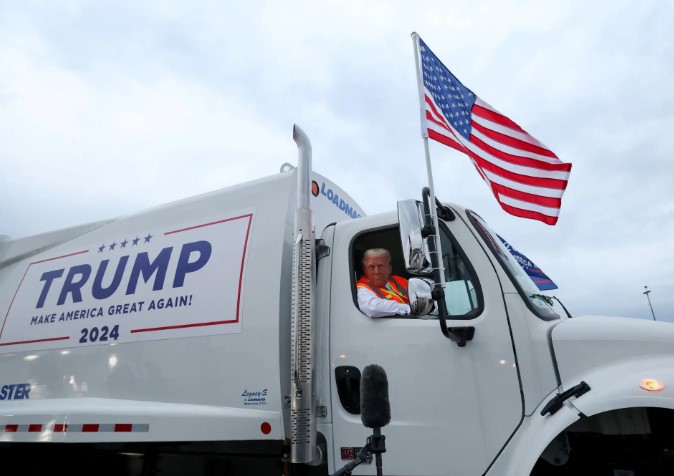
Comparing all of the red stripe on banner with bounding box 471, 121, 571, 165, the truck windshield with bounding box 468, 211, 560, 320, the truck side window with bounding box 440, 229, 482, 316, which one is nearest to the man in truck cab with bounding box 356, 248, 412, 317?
the truck side window with bounding box 440, 229, 482, 316

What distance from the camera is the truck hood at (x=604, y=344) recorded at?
92.7 inches

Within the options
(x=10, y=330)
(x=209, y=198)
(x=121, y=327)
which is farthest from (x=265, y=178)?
(x=10, y=330)

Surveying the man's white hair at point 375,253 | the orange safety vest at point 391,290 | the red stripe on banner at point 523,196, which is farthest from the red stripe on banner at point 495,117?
the orange safety vest at point 391,290

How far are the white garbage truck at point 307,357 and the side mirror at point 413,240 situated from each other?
1cm

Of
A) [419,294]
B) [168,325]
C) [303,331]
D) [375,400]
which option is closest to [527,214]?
[419,294]

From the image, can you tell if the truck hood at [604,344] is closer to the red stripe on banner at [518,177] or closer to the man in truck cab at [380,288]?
the man in truck cab at [380,288]

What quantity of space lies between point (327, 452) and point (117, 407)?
1.56 meters

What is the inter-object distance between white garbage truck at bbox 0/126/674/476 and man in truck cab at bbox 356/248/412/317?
6 cm

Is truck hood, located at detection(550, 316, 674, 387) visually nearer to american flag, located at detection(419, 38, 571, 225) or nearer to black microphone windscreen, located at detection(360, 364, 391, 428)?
black microphone windscreen, located at detection(360, 364, 391, 428)

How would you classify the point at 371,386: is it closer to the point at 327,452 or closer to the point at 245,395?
the point at 327,452

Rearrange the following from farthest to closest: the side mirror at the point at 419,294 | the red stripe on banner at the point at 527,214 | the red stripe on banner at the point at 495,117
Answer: the red stripe on banner at the point at 495,117
the red stripe on banner at the point at 527,214
the side mirror at the point at 419,294

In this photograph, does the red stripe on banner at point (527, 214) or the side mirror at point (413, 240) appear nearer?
the side mirror at point (413, 240)

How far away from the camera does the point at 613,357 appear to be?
2.40 metres

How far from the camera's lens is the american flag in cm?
352
